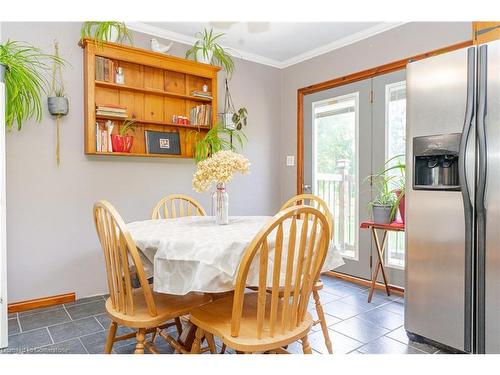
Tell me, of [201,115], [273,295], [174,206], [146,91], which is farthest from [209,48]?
[273,295]

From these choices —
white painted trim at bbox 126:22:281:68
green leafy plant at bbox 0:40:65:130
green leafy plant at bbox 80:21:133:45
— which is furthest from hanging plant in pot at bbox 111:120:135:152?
white painted trim at bbox 126:22:281:68

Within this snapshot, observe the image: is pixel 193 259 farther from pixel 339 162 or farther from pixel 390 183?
pixel 339 162

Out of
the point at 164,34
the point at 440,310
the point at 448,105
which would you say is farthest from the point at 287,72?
the point at 440,310

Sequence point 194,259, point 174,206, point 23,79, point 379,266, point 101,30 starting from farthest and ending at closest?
point 379,266
point 101,30
point 174,206
point 23,79
point 194,259

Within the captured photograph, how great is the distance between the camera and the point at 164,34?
3418 millimetres

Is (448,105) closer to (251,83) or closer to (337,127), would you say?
(337,127)

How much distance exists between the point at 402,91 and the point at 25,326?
348cm

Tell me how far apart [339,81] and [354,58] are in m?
0.26

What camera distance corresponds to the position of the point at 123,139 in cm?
309

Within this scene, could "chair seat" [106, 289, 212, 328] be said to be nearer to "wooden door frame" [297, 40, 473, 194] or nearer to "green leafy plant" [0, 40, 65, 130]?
"green leafy plant" [0, 40, 65, 130]

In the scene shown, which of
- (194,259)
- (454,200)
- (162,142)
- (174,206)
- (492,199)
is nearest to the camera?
(194,259)

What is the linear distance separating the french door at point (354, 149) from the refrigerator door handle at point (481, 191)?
48.8 inches

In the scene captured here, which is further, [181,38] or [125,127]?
[181,38]

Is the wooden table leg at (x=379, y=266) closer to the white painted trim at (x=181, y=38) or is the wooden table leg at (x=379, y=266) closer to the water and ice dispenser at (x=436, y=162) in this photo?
the water and ice dispenser at (x=436, y=162)
